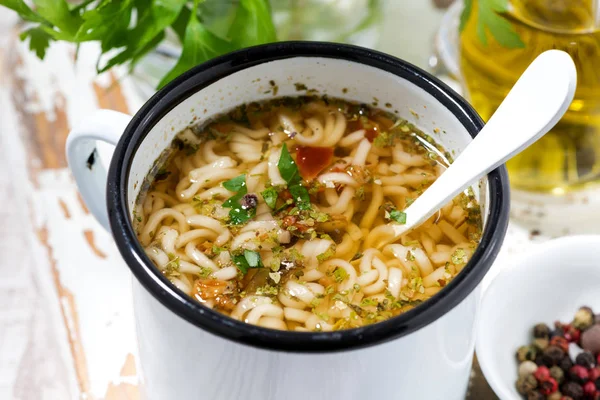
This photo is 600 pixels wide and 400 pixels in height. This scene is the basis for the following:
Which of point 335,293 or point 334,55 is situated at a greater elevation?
point 334,55

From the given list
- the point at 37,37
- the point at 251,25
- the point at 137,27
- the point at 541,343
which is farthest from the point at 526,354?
the point at 37,37

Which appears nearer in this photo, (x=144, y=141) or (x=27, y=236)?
(x=144, y=141)

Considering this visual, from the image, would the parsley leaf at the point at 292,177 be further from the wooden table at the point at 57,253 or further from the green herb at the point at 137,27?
the wooden table at the point at 57,253

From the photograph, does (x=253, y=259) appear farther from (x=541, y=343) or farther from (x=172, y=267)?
(x=541, y=343)

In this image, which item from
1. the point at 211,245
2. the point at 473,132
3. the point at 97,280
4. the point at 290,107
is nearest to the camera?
the point at 473,132

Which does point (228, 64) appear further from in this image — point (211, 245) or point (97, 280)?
point (97, 280)

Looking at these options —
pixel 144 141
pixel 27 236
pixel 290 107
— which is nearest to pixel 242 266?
pixel 144 141
